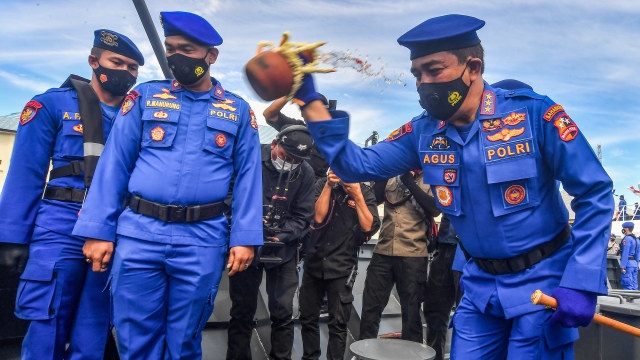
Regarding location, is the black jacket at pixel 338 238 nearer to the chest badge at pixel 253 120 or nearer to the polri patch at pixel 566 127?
the chest badge at pixel 253 120

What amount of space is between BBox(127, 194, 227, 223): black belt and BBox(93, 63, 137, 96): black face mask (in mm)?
1027

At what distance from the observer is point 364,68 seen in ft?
6.86

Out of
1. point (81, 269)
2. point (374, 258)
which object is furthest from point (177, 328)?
point (374, 258)

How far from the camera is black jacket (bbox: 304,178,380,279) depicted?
14.8 feet

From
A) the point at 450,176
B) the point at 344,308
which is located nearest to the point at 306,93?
the point at 450,176

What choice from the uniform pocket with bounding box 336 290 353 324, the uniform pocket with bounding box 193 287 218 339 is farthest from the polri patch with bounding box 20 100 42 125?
the uniform pocket with bounding box 336 290 353 324

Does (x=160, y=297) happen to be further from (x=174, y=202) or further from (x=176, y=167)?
(x=176, y=167)

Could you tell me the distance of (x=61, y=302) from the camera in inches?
107

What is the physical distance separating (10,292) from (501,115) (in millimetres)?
3661

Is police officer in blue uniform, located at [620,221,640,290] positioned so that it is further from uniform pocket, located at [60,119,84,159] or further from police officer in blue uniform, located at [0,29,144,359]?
uniform pocket, located at [60,119,84,159]

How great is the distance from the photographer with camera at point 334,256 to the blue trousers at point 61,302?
204cm

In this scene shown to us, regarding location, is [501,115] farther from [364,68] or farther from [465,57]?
[364,68]

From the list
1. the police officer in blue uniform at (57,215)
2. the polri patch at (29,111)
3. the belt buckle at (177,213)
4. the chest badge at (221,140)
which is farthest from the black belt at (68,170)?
the chest badge at (221,140)

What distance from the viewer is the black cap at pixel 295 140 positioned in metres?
4.11
